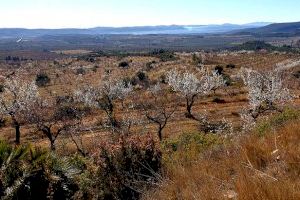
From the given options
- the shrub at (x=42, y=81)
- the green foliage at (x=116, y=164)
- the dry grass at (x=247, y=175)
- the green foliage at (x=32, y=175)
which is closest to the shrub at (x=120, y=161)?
the green foliage at (x=116, y=164)

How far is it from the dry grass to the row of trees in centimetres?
3461

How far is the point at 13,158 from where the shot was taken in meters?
11.0

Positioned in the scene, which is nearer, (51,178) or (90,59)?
(51,178)

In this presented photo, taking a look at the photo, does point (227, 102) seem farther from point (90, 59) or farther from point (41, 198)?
point (90, 59)

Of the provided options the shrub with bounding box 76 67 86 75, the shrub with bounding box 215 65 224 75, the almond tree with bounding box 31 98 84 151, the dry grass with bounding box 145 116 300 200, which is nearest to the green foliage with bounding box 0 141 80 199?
the dry grass with bounding box 145 116 300 200

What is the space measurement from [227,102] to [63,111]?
24.4m

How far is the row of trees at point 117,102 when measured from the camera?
157ft

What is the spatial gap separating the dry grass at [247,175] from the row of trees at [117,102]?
114 feet

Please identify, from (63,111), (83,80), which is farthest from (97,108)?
(83,80)

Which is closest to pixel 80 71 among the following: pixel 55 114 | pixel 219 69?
pixel 219 69

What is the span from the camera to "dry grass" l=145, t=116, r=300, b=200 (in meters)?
5.00

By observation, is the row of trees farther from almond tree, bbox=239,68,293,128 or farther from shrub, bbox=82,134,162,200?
shrub, bbox=82,134,162,200

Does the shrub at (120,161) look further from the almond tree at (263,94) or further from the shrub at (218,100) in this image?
the shrub at (218,100)

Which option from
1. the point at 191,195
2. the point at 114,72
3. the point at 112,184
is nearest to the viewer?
the point at 191,195
